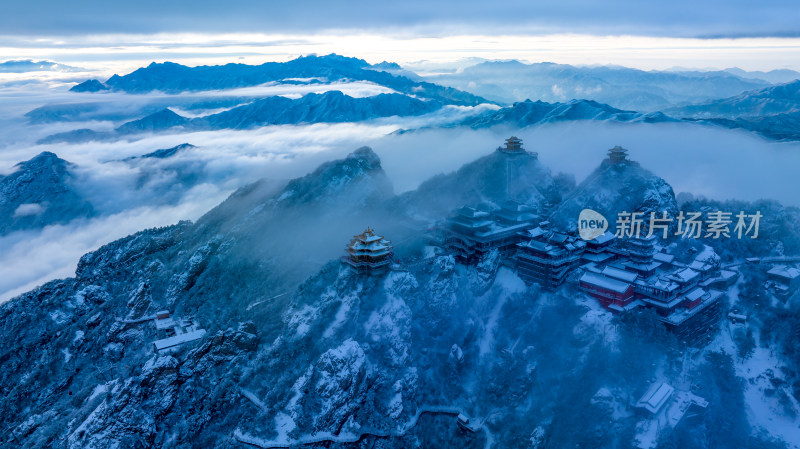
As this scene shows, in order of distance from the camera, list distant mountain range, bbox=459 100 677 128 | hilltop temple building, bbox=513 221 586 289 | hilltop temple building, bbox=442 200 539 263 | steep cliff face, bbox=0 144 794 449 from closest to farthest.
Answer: steep cliff face, bbox=0 144 794 449 < hilltop temple building, bbox=513 221 586 289 < hilltop temple building, bbox=442 200 539 263 < distant mountain range, bbox=459 100 677 128

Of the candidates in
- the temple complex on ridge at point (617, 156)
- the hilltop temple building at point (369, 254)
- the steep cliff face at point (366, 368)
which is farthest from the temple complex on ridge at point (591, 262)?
the temple complex on ridge at point (617, 156)

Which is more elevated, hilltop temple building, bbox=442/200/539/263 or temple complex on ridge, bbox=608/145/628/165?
temple complex on ridge, bbox=608/145/628/165

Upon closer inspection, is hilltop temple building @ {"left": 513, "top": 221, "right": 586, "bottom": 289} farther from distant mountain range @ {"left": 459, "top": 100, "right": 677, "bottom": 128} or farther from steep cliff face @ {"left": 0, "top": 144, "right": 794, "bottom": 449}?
distant mountain range @ {"left": 459, "top": 100, "right": 677, "bottom": 128}

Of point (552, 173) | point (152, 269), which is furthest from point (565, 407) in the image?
point (152, 269)

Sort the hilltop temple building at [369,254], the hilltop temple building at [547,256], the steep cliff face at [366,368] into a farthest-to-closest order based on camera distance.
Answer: the hilltop temple building at [547,256] → the hilltop temple building at [369,254] → the steep cliff face at [366,368]

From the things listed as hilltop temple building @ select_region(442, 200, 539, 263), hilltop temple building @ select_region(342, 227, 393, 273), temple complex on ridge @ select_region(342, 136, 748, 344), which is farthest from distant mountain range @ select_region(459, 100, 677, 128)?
hilltop temple building @ select_region(342, 227, 393, 273)

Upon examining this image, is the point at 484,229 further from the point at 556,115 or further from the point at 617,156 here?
the point at 556,115

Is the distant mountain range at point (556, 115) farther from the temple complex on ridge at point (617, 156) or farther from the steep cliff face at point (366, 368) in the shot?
the steep cliff face at point (366, 368)

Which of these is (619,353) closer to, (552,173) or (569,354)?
(569,354)
